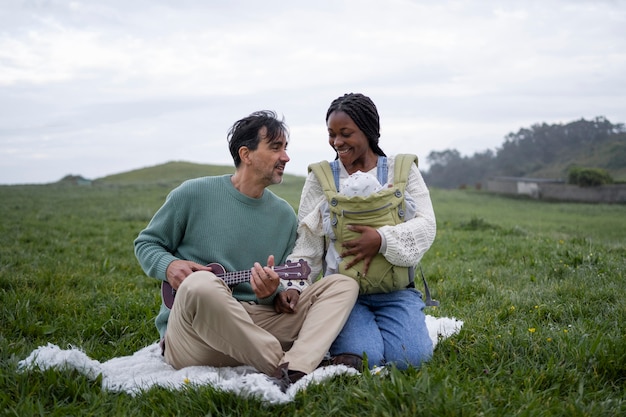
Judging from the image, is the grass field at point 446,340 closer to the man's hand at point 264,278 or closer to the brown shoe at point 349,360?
the brown shoe at point 349,360

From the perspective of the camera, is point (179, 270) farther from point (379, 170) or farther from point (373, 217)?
point (379, 170)

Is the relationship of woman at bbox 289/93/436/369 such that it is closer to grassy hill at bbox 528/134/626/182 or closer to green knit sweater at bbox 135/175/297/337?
green knit sweater at bbox 135/175/297/337

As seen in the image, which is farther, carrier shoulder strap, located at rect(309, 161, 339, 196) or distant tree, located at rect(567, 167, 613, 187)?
distant tree, located at rect(567, 167, 613, 187)

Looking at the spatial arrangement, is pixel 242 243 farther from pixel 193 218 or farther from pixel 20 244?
pixel 20 244

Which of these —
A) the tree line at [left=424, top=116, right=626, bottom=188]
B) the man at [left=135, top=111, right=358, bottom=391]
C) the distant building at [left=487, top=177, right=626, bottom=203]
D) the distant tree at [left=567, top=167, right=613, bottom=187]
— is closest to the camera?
the man at [left=135, top=111, right=358, bottom=391]

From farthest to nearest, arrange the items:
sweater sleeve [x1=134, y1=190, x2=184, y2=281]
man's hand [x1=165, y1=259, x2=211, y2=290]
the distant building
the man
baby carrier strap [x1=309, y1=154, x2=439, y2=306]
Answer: the distant building
baby carrier strap [x1=309, y1=154, x2=439, y2=306]
sweater sleeve [x1=134, y1=190, x2=184, y2=281]
man's hand [x1=165, y1=259, x2=211, y2=290]
the man

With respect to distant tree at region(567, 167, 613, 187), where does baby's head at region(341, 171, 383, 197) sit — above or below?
above

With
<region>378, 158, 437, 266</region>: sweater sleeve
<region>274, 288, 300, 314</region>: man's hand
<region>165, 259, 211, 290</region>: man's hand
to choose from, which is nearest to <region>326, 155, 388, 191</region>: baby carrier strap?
<region>378, 158, 437, 266</region>: sweater sleeve

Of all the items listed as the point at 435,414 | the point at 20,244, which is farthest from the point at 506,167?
the point at 435,414

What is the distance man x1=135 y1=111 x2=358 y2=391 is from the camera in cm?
352

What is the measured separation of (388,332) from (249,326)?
117 centimetres

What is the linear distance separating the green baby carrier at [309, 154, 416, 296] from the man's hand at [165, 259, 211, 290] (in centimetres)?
106

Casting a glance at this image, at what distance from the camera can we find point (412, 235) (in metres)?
3.92

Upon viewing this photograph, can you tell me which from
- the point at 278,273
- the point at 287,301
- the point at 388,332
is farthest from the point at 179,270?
the point at 388,332
